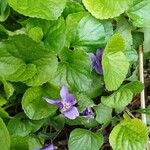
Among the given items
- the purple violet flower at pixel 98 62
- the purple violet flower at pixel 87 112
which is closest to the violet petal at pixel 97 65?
the purple violet flower at pixel 98 62

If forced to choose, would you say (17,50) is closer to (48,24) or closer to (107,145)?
(48,24)

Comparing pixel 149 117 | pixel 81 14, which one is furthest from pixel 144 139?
pixel 81 14

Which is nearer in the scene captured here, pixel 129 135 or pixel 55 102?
pixel 55 102

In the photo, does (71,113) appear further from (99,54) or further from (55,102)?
(99,54)

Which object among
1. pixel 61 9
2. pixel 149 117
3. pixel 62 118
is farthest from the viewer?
pixel 149 117

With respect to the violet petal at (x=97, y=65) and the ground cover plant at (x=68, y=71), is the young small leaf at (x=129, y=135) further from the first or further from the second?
the violet petal at (x=97, y=65)

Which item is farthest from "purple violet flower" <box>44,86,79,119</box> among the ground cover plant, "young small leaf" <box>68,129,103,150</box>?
"young small leaf" <box>68,129,103,150</box>

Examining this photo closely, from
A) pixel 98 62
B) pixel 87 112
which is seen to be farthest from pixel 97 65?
pixel 87 112

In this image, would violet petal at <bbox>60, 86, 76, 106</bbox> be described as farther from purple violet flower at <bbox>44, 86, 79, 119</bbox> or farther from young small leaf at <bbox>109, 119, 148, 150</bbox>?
young small leaf at <bbox>109, 119, 148, 150</bbox>
